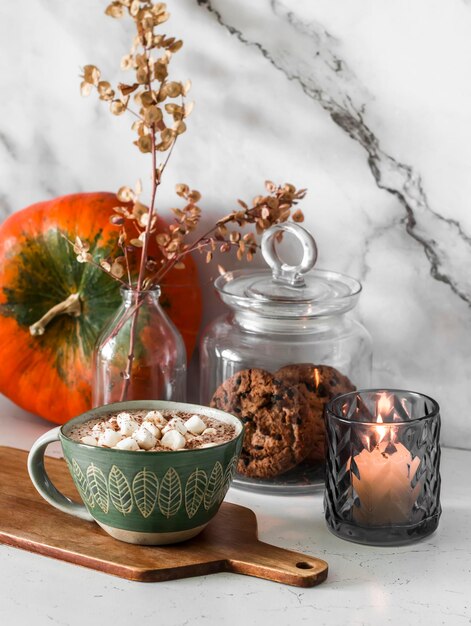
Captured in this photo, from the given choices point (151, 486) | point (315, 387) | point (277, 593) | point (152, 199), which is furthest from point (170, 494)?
point (152, 199)

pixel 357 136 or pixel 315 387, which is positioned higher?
pixel 357 136

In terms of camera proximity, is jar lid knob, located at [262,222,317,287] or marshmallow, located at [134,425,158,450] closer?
marshmallow, located at [134,425,158,450]

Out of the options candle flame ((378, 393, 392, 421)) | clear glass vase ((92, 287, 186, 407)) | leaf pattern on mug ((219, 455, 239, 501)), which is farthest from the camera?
clear glass vase ((92, 287, 186, 407))

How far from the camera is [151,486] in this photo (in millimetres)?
847

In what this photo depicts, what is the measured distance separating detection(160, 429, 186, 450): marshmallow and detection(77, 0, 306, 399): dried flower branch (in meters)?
0.23

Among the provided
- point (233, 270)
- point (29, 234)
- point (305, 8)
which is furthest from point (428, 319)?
point (29, 234)

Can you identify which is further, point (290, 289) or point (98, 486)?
point (290, 289)

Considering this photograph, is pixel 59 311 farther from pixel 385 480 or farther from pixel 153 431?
pixel 385 480

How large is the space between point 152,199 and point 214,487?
342mm

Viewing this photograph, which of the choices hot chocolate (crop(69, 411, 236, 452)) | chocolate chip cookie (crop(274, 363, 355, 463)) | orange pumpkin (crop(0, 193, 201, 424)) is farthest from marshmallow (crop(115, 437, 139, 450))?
orange pumpkin (crop(0, 193, 201, 424))

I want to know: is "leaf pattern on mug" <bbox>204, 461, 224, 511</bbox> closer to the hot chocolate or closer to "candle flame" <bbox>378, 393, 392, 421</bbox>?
the hot chocolate

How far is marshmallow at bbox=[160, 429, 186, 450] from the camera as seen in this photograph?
869mm

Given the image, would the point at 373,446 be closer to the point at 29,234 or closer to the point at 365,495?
the point at 365,495

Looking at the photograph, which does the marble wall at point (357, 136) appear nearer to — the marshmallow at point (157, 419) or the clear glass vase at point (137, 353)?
the clear glass vase at point (137, 353)
